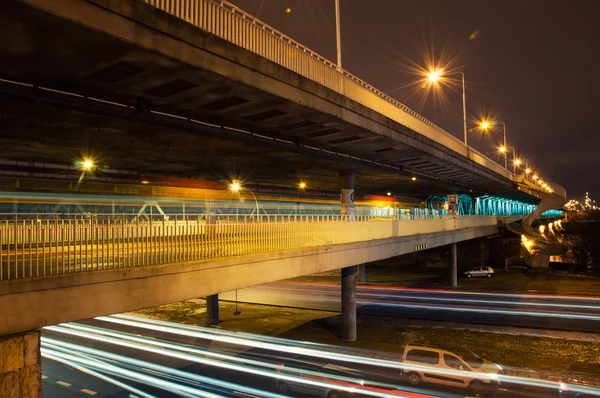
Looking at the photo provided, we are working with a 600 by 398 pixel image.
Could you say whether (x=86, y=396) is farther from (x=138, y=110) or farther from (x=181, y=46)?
(x=181, y=46)

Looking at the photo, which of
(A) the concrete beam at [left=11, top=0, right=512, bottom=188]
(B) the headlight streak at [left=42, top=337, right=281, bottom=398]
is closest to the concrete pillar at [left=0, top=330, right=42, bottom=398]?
(A) the concrete beam at [left=11, top=0, right=512, bottom=188]

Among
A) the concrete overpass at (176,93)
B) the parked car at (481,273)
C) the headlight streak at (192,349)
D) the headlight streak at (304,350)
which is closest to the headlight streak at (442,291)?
the parked car at (481,273)

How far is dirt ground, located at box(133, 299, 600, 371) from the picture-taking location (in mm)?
16109

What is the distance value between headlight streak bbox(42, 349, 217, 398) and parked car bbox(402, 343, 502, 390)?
6.14 m

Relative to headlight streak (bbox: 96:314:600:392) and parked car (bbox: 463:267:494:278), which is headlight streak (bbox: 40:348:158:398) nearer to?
headlight streak (bbox: 96:314:600:392)

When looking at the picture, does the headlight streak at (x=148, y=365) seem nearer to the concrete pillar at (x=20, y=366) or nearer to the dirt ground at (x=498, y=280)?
the concrete pillar at (x=20, y=366)

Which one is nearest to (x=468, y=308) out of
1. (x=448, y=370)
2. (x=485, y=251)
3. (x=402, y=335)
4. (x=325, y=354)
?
(x=402, y=335)

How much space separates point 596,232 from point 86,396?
299 ft

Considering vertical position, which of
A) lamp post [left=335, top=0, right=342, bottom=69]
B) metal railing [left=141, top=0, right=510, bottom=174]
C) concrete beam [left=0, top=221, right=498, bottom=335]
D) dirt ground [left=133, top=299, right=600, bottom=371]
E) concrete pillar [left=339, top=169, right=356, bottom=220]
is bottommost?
dirt ground [left=133, top=299, right=600, bottom=371]

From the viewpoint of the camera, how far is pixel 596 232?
254 feet

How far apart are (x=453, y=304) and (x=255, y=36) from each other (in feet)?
74.3

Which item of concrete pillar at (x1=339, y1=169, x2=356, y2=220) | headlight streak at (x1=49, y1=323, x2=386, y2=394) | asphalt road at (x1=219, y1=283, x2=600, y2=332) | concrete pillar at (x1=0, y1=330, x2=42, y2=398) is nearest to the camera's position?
concrete pillar at (x1=0, y1=330, x2=42, y2=398)

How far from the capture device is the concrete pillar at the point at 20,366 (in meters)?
6.55

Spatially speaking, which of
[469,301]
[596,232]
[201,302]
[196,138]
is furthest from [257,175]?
[596,232]
